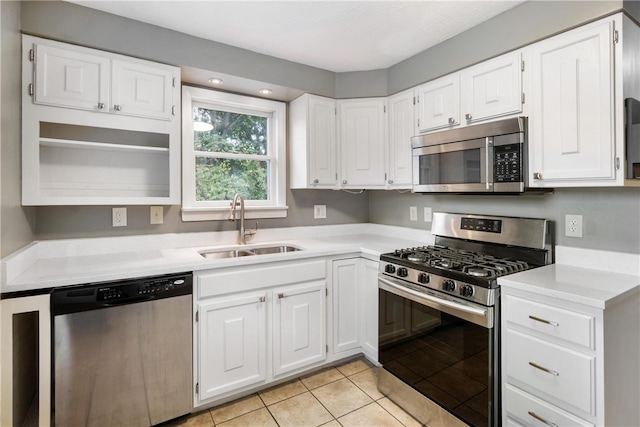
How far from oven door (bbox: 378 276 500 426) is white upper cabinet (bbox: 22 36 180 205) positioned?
169 cm

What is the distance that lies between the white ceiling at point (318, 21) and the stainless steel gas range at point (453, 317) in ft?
4.40

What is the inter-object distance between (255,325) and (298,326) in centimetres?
33

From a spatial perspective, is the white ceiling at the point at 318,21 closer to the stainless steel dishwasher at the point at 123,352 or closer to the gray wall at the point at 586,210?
the gray wall at the point at 586,210

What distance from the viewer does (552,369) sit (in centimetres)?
139

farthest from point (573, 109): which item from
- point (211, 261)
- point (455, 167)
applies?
point (211, 261)

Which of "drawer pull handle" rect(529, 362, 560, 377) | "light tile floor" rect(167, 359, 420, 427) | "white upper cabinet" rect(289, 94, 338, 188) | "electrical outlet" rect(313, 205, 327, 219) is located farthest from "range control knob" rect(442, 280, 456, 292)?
"electrical outlet" rect(313, 205, 327, 219)

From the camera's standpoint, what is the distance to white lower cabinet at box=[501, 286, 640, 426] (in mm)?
1282

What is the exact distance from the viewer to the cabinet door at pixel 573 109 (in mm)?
1523

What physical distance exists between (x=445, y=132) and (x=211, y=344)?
208 centimetres

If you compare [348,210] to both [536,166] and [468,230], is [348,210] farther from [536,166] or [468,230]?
[536,166]

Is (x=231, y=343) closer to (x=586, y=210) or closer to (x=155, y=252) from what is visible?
(x=155, y=252)

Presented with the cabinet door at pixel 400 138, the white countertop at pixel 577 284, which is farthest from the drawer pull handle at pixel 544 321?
the cabinet door at pixel 400 138

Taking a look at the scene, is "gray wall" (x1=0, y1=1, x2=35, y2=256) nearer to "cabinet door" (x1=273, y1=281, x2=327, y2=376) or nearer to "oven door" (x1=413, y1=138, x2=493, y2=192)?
"cabinet door" (x1=273, y1=281, x2=327, y2=376)

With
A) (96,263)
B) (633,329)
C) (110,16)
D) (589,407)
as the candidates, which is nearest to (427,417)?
(589,407)
